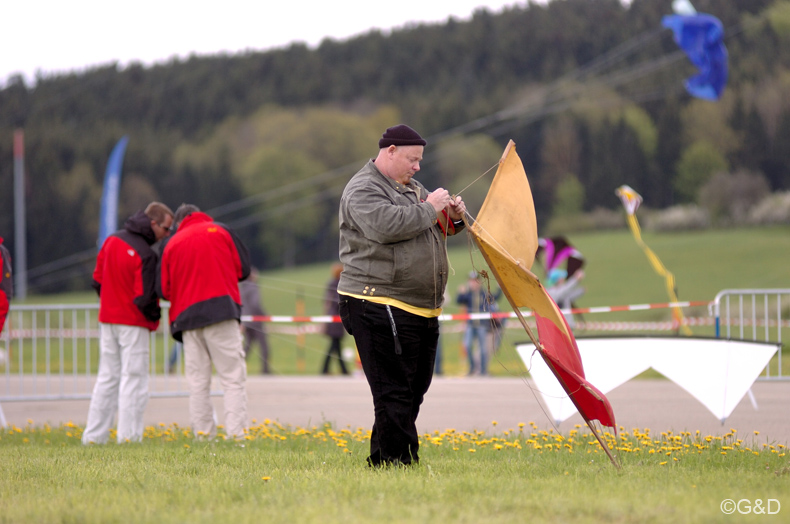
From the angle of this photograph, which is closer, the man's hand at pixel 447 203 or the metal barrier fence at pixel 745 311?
the man's hand at pixel 447 203

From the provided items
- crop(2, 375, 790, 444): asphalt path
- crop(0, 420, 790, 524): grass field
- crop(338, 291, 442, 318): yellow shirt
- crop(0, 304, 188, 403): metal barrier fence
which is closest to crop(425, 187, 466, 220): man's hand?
crop(338, 291, 442, 318): yellow shirt

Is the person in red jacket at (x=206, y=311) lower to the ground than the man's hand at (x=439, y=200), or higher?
lower

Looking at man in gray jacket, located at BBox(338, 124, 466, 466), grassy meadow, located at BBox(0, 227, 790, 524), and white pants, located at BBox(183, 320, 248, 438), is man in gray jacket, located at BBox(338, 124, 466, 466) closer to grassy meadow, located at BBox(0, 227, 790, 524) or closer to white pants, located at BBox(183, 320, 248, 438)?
grassy meadow, located at BBox(0, 227, 790, 524)

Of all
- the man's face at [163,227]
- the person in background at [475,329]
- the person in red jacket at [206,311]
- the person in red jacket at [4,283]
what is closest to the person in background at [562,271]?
the person in background at [475,329]

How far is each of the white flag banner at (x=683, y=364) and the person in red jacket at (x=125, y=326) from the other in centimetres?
311

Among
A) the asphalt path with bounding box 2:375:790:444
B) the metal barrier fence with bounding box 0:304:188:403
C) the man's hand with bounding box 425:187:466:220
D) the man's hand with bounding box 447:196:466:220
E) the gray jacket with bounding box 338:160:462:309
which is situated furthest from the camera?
the metal barrier fence with bounding box 0:304:188:403

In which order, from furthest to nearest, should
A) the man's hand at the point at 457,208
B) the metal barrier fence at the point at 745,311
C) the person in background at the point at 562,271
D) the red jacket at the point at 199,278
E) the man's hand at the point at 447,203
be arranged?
the person in background at the point at 562,271
the metal barrier fence at the point at 745,311
the red jacket at the point at 199,278
the man's hand at the point at 457,208
the man's hand at the point at 447,203

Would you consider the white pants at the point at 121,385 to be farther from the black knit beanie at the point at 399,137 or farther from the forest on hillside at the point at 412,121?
the forest on hillside at the point at 412,121

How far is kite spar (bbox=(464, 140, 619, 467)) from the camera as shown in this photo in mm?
4934

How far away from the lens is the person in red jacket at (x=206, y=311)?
6.94m

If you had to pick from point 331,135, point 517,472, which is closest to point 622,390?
point 517,472

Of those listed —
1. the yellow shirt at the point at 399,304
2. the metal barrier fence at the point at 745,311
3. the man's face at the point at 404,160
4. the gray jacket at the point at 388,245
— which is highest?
the man's face at the point at 404,160

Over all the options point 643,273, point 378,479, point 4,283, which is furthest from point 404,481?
point 643,273

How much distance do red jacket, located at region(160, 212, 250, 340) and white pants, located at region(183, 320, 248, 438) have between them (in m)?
0.13
